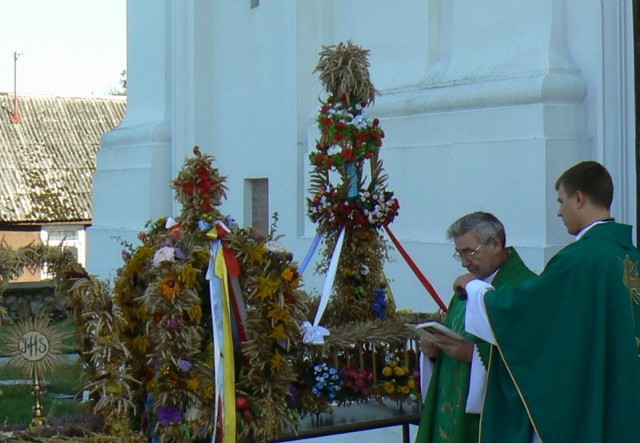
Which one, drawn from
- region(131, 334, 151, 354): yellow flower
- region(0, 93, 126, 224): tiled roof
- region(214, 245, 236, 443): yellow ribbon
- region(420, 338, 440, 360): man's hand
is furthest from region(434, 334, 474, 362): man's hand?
region(0, 93, 126, 224): tiled roof

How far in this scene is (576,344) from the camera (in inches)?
162

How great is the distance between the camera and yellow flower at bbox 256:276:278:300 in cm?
502

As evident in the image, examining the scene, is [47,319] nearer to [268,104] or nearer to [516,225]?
[516,225]

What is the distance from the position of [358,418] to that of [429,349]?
1063 millimetres

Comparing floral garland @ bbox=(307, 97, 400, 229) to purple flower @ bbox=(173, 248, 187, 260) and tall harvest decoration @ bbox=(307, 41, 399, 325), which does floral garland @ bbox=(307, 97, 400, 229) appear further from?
purple flower @ bbox=(173, 248, 187, 260)

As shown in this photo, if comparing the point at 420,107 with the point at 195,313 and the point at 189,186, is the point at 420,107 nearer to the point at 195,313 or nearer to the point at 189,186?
the point at 189,186

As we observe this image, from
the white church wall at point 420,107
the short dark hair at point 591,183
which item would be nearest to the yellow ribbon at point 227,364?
the short dark hair at point 591,183

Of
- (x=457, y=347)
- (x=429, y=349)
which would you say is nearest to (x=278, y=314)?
(x=429, y=349)

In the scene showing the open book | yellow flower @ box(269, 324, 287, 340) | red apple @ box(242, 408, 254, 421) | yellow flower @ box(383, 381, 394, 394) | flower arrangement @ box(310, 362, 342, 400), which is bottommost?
red apple @ box(242, 408, 254, 421)

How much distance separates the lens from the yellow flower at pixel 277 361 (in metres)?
5.04

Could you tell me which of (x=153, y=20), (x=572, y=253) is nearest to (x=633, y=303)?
(x=572, y=253)

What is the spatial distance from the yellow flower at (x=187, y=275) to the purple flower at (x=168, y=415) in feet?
1.79

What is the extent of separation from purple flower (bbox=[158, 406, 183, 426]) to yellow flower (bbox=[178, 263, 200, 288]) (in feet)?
1.79

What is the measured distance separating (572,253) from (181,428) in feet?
6.21
